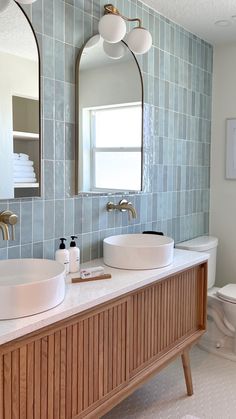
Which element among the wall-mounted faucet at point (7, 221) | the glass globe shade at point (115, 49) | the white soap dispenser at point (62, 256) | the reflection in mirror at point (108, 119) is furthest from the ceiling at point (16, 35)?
the white soap dispenser at point (62, 256)

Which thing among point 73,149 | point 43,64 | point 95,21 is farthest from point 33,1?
point 73,149

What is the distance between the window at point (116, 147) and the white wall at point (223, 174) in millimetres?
1060

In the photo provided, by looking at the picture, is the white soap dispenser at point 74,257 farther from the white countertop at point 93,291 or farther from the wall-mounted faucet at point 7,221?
the wall-mounted faucet at point 7,221

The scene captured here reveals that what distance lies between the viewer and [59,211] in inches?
81.4

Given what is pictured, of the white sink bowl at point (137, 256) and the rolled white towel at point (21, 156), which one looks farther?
the white sink bowl at point (137, 256)

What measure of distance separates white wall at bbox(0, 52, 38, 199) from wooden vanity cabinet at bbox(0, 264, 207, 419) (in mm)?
682

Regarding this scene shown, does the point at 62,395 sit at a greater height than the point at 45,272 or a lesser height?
lesser

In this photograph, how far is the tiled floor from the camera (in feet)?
7.25

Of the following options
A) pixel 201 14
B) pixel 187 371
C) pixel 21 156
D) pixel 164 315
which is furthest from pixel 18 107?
pixel 187 371

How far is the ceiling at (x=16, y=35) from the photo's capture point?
1.76 meters

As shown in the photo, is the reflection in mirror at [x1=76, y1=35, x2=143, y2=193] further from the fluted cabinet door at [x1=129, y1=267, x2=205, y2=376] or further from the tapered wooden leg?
the tapered wooden leg

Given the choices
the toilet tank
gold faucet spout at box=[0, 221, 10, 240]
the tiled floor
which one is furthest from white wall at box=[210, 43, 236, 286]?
gold faucet spout at box=[0, 221, 10, 240]

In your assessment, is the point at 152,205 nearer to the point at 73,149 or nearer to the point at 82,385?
the point at 73,149

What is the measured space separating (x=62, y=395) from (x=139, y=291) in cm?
57
